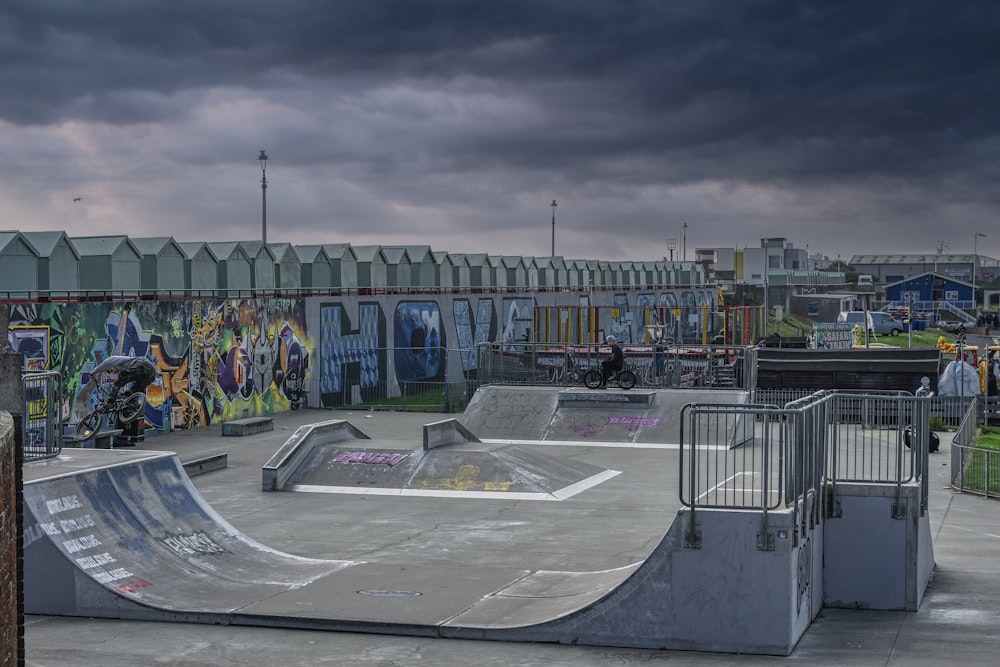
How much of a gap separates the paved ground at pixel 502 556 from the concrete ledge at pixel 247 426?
1564mm

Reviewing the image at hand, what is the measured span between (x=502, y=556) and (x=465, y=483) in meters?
5.92

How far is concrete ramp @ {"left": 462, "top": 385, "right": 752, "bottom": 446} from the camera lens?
2994cm

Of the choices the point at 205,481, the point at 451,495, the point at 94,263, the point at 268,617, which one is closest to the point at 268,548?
the point at 268,617

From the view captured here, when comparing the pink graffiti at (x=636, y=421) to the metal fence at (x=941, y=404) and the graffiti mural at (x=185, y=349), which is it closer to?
the metal fence at (x=941, y=404)

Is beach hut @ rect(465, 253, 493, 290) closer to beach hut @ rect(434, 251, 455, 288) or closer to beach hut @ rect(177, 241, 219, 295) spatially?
beach hut @ rect(434, 251, 455, 288)

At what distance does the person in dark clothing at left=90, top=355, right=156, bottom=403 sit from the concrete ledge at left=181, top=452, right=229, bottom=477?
4.22m

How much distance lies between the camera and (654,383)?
33.9 meters

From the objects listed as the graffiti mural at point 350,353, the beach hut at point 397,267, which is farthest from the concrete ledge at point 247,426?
the beach hut at point 397,267

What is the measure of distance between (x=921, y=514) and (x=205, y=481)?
1486cm

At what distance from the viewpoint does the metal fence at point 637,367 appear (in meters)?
33.7

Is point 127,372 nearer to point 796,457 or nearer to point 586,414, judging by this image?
point 586,414

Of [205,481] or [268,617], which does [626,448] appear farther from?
[268,617]

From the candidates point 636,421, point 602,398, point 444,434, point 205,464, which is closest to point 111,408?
point 205,464

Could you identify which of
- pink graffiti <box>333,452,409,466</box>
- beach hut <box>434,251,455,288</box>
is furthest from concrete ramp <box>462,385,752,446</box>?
beach hut <box>434,251,455,288</box>
